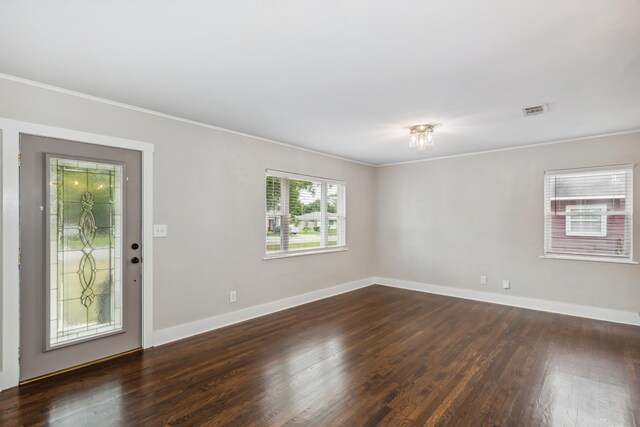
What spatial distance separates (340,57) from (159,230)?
2.59m

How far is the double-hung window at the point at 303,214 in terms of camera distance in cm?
485

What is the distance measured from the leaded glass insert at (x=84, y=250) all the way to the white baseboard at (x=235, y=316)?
0.54 m

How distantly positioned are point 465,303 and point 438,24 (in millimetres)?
4514

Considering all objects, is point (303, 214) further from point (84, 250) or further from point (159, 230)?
point (84, 250)

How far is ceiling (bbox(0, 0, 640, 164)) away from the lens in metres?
1.79

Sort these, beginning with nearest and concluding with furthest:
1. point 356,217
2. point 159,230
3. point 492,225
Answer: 1. point 159,230
2. point 492,225
3. point 356,217

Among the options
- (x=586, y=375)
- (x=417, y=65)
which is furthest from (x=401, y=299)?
(x=417, y=65)

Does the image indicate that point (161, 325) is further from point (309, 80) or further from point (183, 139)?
point (309, 80)

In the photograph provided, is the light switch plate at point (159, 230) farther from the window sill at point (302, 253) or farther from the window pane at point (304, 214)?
the window pane at point (304, 214)

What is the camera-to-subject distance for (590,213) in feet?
15.0

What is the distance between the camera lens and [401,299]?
18.0 ft

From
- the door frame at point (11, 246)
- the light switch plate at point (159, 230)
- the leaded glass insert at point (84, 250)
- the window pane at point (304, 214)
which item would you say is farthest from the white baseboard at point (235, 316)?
the door frame at point (11, 246)

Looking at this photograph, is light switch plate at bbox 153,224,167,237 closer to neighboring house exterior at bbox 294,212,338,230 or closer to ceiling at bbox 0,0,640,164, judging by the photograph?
ceiling at bbox 0,0,640,164

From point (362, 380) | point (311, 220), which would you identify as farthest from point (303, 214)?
point (362, 380)
